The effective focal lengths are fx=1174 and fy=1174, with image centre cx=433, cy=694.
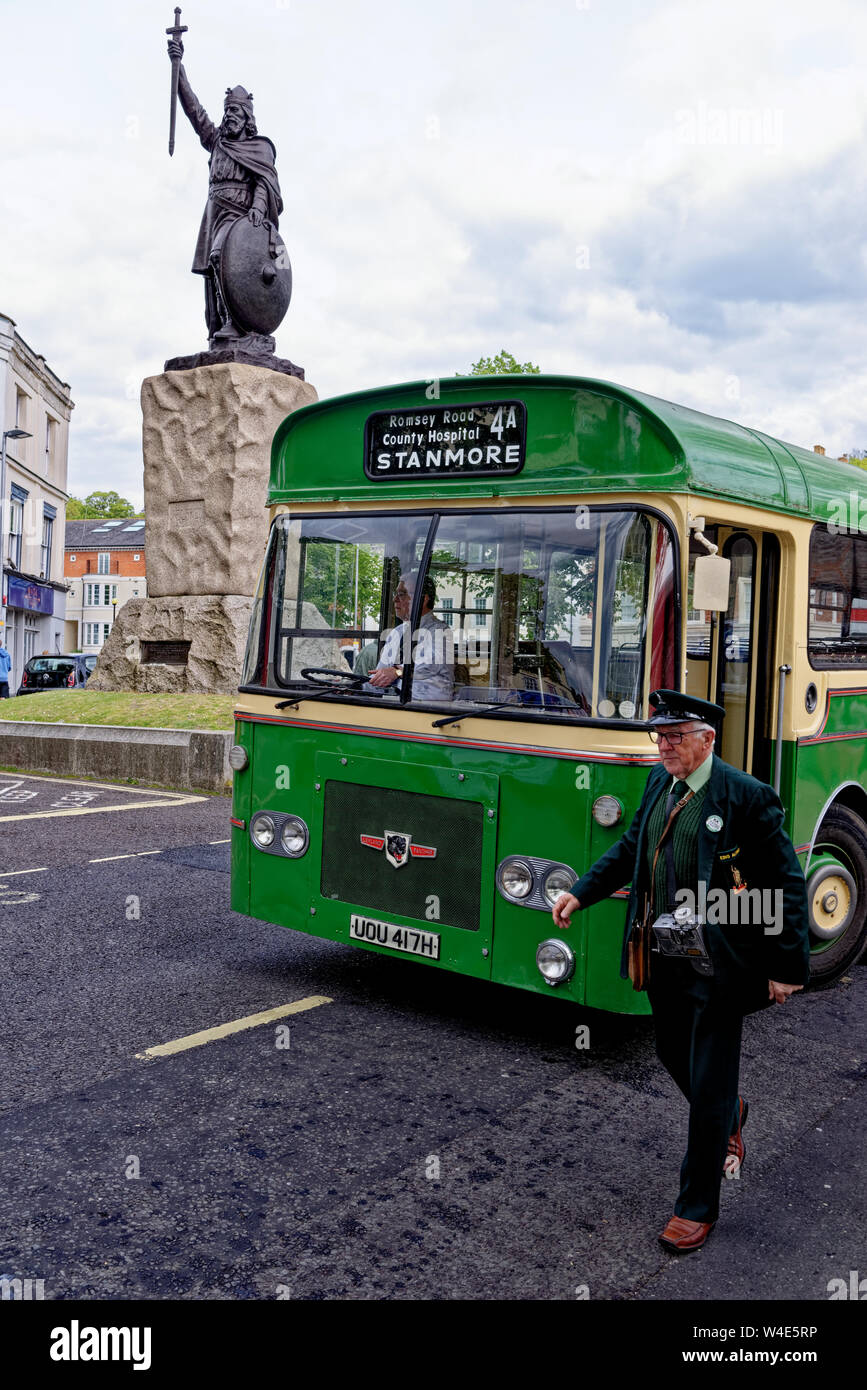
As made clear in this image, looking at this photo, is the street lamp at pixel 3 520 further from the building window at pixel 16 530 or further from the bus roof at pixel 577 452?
A: the bus roof at pixel 577 452

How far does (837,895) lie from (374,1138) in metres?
3.33

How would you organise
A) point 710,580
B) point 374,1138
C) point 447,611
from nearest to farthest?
point 374,1138 < point 710,580 < point 447,611

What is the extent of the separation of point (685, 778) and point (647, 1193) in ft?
4.85

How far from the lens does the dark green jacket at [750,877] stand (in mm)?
3393

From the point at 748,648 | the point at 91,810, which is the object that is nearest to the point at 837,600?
the point at 748,648

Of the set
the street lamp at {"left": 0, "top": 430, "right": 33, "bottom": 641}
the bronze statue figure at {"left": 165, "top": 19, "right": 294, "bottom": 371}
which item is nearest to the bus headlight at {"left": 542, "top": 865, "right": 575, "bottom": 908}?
the bronze statue figure at {"left": 165, "top": 19, "right": 294, "bottom": 371}

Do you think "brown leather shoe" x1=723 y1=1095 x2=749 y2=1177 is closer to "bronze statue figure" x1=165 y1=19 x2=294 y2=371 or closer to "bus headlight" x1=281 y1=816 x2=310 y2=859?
"bus headlight" x1=281 y1=816 x2=310 y2=859

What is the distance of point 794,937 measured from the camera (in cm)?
338

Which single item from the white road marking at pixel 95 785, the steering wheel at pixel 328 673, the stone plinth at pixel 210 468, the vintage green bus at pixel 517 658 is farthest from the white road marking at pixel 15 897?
the stone plinth at pixel 210 468

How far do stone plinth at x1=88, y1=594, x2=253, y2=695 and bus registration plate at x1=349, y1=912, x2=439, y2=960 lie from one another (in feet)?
35.4

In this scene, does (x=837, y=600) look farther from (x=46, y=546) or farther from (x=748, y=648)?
(x=46, y=546)

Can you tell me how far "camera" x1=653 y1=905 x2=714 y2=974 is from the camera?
3493mm

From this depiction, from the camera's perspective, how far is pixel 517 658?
5152 mm
